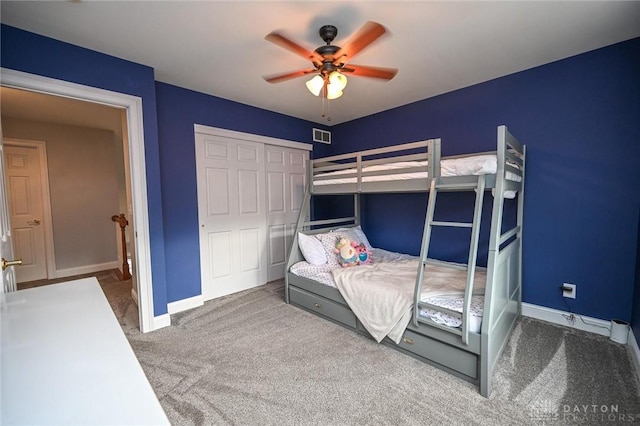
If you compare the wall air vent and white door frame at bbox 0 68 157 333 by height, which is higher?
the wall air vent

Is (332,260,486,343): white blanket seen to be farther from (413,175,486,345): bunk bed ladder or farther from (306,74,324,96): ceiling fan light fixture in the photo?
(306,74,324,96): ceiling fan light fixture

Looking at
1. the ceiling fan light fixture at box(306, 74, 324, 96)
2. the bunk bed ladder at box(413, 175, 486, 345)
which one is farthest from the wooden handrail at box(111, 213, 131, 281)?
the bunk bed ladder at box(413, 175, 486, 345)

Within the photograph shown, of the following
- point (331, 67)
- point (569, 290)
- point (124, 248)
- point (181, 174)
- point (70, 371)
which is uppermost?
point (331, 67)

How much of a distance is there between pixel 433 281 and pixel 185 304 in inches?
104

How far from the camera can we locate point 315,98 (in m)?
3.36

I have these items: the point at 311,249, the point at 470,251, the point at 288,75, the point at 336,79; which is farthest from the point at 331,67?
the point at 311,249

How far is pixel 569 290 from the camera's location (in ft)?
8.27

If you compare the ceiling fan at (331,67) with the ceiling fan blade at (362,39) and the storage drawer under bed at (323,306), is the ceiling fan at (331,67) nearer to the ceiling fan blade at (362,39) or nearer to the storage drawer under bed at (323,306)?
the ceiling fan blade at (362,39)

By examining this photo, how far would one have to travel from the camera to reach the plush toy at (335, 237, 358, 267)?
118 inches

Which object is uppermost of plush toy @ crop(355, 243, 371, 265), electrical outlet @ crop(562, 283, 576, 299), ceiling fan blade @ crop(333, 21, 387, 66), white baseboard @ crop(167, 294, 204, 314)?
ceiling fan blade @ crop(333, 21, 387, 66)

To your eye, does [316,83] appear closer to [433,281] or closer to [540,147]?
[433,281]

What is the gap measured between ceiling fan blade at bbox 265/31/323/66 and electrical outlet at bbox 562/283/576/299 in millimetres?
2937

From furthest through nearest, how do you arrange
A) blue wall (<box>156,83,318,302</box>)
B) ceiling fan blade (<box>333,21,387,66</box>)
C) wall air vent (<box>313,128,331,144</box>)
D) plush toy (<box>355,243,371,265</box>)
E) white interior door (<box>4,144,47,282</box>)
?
wall air vent (<box>313,128,331,144</box>) → white interior door (<box>4,144,47,282</box>) → plush toy (<box>355,243,371,265</box>) → blue wall (<box>156,83,318,302</box>) → ceiling fan blade (<box>333,21,387,66</box>)

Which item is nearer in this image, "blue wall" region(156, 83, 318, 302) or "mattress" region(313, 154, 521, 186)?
"mattress" region(313, 154, 521, 186)
